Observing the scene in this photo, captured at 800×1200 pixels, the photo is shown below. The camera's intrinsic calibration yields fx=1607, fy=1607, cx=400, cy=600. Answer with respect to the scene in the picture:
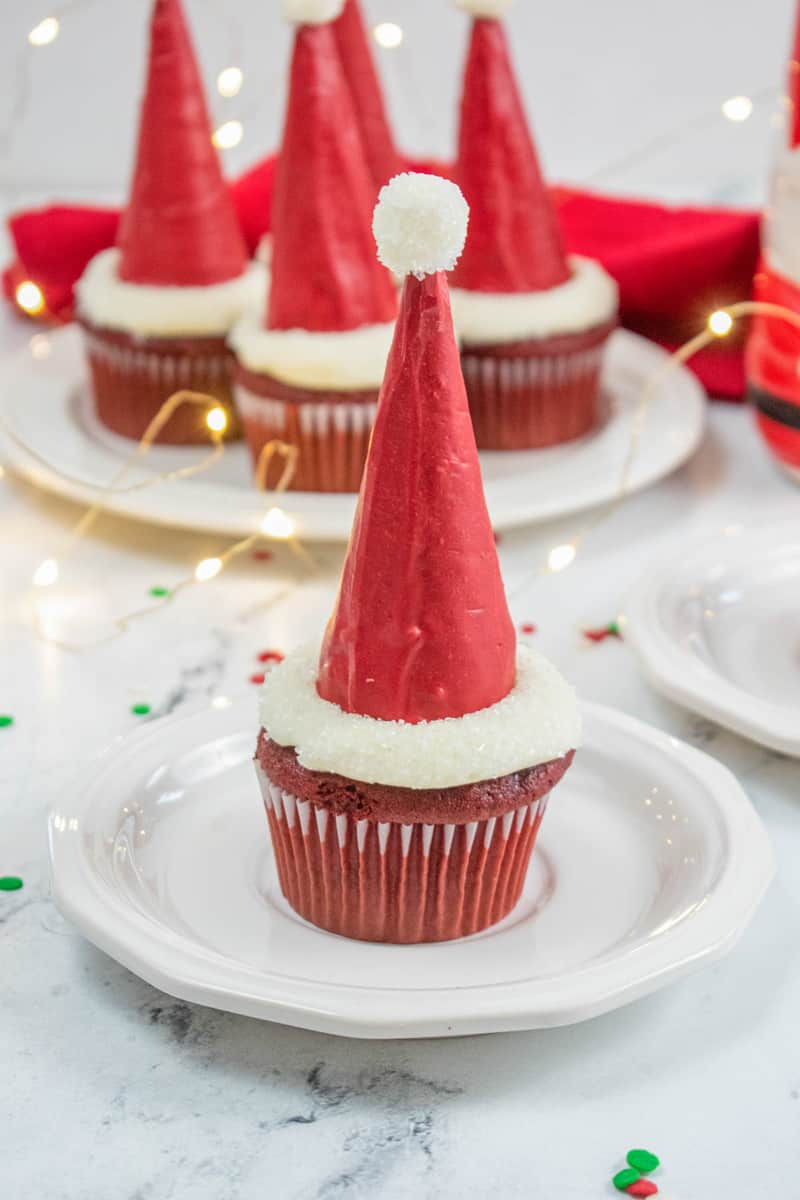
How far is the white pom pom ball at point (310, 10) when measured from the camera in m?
1.32

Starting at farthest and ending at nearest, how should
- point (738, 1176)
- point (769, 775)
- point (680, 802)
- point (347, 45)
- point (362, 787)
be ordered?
point (347, 45)
point (769, 775)
point (680, 802)
point (362, 787)
point (738, 1176)

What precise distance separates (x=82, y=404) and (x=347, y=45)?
1.46 ft

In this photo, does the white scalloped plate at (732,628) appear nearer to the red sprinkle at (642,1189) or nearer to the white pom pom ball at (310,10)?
the red sprinkle at (642,1189)

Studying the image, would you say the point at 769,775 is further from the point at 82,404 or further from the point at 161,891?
the point at 82,404

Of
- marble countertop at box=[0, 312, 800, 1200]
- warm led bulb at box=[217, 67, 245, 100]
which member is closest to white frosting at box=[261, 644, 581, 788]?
marble countertop at box=[0, 312, 800, 1200]

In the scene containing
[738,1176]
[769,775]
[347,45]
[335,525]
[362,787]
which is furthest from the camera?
[347,45]

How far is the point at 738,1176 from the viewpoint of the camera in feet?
2.35

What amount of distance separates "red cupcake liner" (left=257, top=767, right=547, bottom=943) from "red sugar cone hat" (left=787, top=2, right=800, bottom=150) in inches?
28.1

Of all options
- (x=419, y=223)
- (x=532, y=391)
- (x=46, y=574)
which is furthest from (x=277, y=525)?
(x=419, y=223)

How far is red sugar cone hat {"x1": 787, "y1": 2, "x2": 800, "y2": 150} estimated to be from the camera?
1316 millimetres

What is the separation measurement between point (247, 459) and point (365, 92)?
39 cm

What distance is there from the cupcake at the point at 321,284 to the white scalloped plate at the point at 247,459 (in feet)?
0.26

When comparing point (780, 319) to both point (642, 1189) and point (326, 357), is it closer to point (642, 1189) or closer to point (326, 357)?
point (326, 357)

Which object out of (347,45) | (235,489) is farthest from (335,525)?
(347,45)
